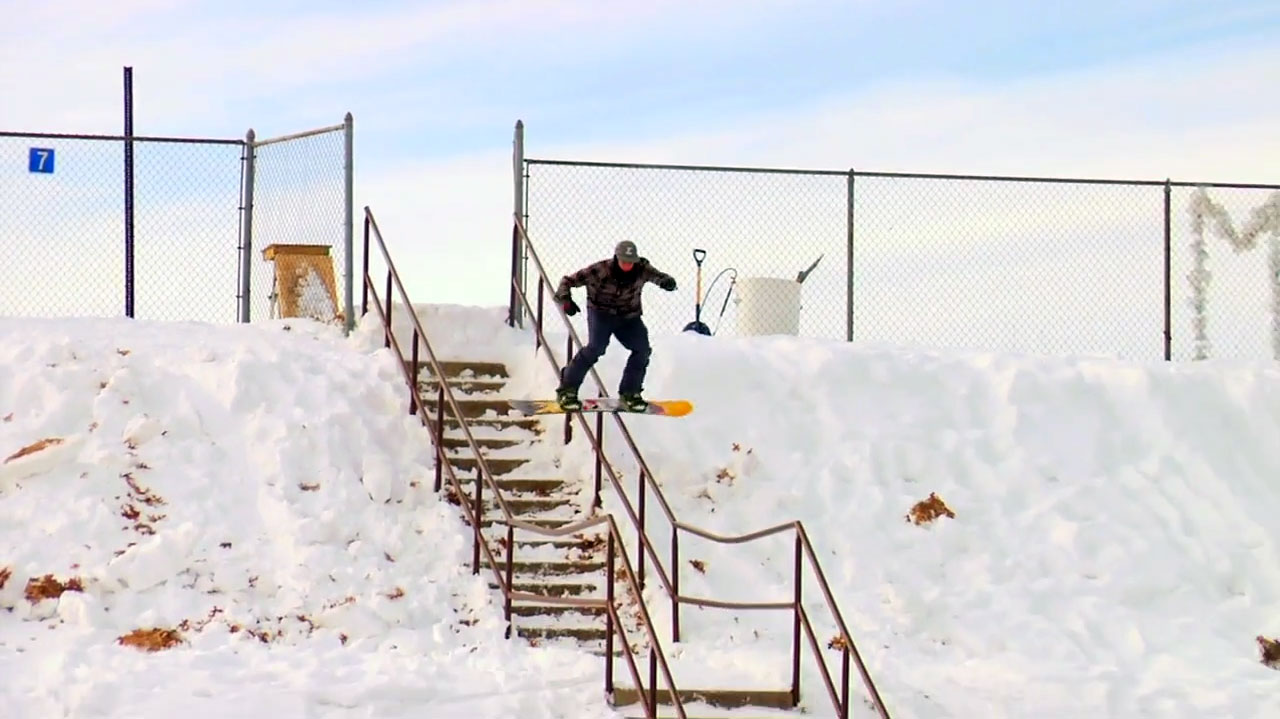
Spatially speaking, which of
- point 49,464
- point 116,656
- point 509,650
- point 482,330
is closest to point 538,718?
point 509,650

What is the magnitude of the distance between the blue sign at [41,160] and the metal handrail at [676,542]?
15.2ft

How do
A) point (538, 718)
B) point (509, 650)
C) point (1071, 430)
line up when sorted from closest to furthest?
point (538, 718) < point (509, 650) < point (1071, 430)

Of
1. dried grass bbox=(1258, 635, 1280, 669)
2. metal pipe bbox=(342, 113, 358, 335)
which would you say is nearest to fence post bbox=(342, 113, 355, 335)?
metal pipe bbox=(342, 113, 358, 335)

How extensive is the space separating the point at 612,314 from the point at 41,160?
21.5ft

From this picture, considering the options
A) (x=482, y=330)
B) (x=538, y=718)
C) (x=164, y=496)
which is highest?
(x=482, y=330)

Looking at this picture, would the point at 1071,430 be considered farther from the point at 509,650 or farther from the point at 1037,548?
the point at 509,650

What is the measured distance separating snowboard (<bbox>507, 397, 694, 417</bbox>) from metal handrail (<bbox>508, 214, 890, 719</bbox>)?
9 cm

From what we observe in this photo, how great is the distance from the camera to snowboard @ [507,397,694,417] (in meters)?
14.4

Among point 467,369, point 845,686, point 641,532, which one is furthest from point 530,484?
point 845,686

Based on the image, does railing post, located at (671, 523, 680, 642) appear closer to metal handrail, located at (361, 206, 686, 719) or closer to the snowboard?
metal handrail, located at (361, 206, 686, 719)

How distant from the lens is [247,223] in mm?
17703

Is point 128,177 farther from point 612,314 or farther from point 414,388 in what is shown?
point 612,314

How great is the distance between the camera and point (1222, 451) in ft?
53.3

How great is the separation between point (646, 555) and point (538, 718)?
291cm
